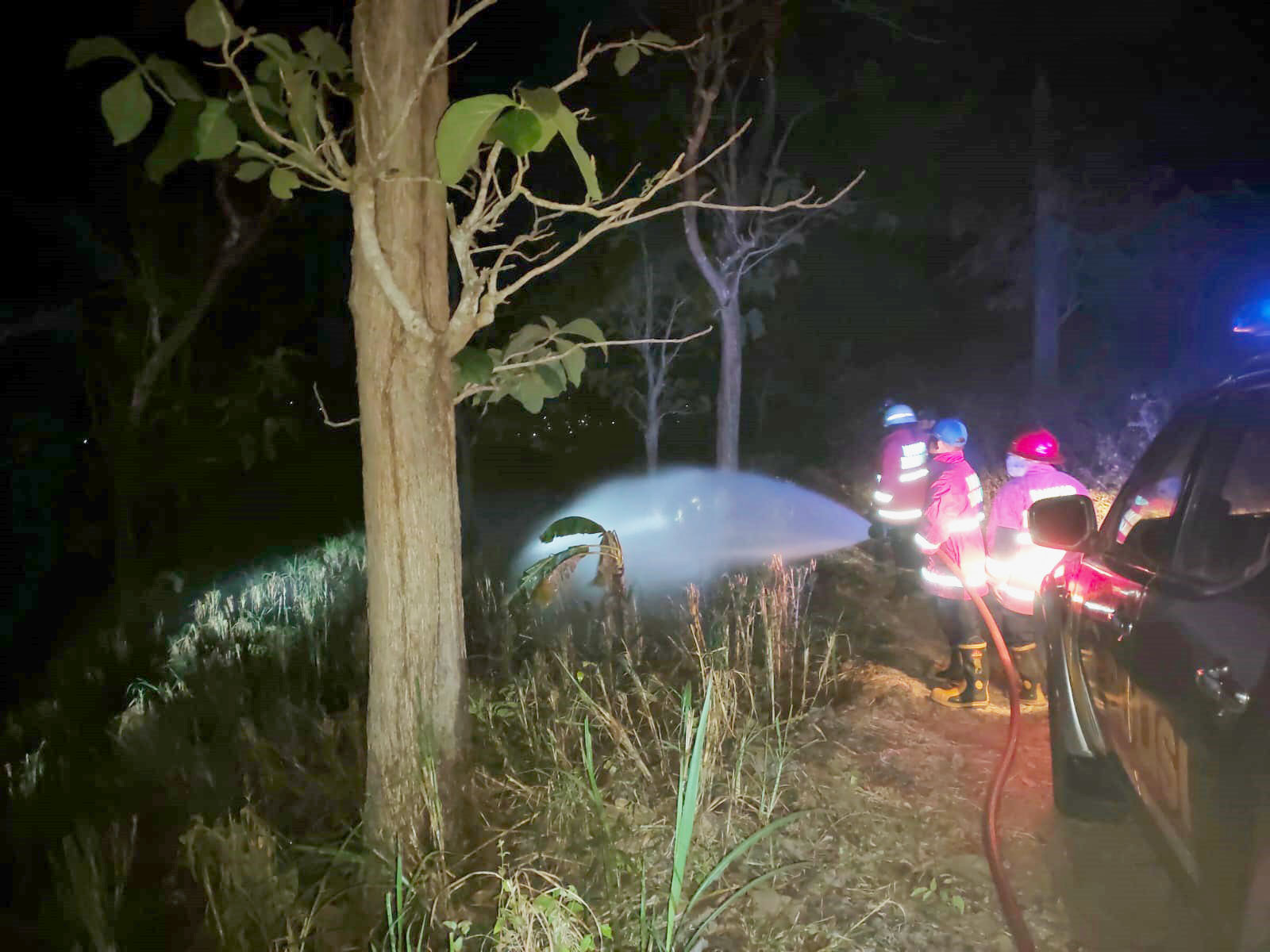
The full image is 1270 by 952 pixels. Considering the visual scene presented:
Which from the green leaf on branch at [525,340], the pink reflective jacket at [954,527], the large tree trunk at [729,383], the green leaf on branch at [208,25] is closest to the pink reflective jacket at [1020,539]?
the pink reflective jacket at [954,527]

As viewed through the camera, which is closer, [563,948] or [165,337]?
[563,948]

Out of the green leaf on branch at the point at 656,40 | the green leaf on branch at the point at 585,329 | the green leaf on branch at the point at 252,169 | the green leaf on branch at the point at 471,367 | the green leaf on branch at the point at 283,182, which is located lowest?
the green leaf on branch at the point at 471,367

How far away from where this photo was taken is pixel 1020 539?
15.6 feet

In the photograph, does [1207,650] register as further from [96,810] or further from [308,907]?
[96,810]

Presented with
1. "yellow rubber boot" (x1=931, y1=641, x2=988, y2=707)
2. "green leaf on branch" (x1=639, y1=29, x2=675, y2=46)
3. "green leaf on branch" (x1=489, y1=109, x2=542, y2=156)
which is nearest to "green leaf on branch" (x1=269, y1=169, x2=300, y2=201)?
"green leaf on branch" (x1=489, y1=109, x2=542, y2=156)

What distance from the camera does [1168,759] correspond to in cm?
233

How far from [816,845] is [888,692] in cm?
194

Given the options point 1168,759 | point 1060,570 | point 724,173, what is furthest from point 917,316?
point 1168,759

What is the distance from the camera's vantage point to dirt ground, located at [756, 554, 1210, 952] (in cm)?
284

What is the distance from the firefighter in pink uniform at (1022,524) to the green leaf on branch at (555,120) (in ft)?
10.5

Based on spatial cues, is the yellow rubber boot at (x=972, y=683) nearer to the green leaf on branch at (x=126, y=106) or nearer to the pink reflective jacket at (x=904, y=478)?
the pink reflective jacket at (x=904, y=478)

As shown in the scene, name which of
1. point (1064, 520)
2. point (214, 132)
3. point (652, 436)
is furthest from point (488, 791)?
point (652, 436)

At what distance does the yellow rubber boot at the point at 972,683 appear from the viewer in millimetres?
5004

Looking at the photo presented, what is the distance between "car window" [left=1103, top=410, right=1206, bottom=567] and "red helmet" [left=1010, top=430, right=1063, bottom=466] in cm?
131
